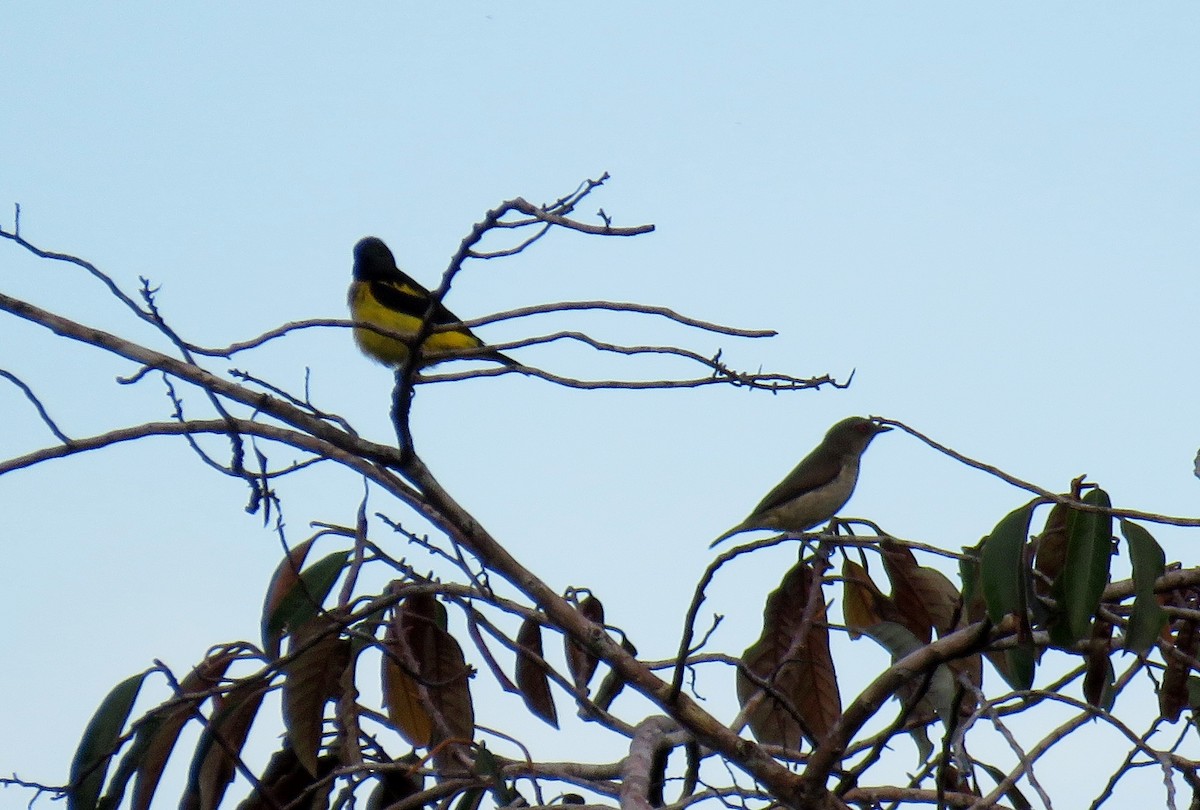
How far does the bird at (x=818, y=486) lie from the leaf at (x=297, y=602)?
9.65 feet

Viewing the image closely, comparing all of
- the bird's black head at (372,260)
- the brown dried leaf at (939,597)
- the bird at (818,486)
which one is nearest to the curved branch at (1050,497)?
the brown dried leaf at (939,597)

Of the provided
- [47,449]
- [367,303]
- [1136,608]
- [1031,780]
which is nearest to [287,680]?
[47,449]

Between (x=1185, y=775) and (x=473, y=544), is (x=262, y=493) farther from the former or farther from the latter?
(x=1185, y=775)

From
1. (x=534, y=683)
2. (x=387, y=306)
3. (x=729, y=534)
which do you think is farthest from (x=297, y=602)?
(x=387, y=306)

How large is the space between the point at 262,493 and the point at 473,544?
50 cm

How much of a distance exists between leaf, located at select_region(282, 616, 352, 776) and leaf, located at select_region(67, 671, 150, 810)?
338 mm

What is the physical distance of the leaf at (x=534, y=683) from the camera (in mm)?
3467

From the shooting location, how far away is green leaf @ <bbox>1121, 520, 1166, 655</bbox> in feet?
8.26

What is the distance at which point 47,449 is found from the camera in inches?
107

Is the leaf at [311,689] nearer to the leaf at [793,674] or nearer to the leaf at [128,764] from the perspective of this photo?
the leaf at [128,764]

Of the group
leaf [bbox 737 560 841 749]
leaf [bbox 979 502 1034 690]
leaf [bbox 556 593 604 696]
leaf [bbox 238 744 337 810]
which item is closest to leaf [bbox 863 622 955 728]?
leaf [bbox 737 560 841 749]

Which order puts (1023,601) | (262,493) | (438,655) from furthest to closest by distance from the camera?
(438,655)
(262,493)
(1023,601)

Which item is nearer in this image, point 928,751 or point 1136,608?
point 1136,608

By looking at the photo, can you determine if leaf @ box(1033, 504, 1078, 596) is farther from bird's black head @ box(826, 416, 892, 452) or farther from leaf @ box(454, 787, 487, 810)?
bird's black head @ box(826, 416, 892, 452)
